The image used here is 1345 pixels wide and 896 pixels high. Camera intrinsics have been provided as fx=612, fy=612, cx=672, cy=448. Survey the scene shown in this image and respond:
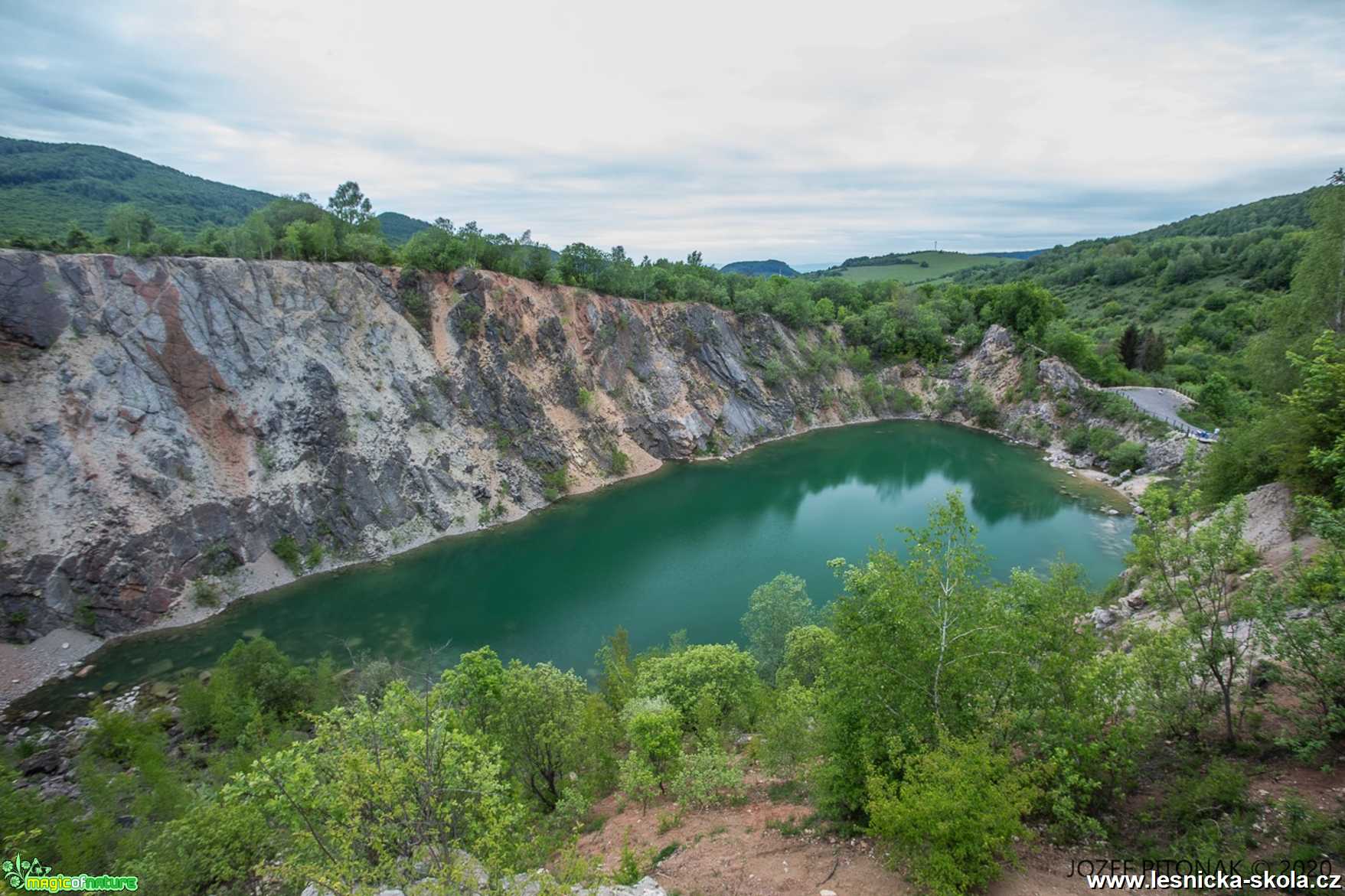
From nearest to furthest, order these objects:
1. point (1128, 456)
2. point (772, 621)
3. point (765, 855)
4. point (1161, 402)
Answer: point (765, 855)
point (772, 621)
point (1128, 456)
point (1161, 402)

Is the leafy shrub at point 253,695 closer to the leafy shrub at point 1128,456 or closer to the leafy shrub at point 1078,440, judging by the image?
the leafy shrub at point 1128,456

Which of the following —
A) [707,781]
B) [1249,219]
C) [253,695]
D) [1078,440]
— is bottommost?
[253,695]

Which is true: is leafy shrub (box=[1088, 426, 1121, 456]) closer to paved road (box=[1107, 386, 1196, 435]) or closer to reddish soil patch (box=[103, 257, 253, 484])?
paved road (box=[1107, 386, 1196, 435])

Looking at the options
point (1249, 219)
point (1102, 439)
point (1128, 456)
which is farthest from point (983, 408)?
point (1249, 219)

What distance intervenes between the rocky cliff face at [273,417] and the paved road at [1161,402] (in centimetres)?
3531

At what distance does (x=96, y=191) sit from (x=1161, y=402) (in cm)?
12732

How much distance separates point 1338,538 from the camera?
7844mm

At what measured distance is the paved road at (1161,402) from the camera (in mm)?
46553

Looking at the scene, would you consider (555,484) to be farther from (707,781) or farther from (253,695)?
(707,781)

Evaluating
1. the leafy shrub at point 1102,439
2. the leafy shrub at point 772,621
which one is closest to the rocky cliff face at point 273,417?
the leafy shrub at point 772,621

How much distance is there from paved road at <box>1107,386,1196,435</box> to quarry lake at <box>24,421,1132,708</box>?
28.9 feet

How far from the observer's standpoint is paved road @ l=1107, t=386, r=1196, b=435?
46.6 meters

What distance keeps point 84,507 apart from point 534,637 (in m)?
20.9

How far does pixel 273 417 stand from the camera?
34.3m
